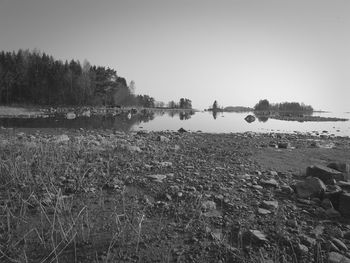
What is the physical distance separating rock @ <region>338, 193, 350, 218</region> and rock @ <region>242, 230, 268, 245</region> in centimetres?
213

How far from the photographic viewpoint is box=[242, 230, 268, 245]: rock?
3150 mm

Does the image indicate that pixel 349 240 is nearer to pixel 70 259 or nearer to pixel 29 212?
pixel 70 259

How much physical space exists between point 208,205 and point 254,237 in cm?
111

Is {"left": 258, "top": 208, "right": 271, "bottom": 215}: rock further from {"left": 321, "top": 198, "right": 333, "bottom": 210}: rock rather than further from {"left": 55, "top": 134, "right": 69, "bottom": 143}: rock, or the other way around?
{"left": 55, "top": 134, "right": 69, "bottom": 143}: rock

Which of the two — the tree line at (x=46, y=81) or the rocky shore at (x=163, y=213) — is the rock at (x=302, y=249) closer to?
the rocky shore at (x=163, y=213)

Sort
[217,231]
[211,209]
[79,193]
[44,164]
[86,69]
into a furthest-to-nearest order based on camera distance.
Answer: [86,69]
[44,164]
[79,193]
[211,209]
[217,231]

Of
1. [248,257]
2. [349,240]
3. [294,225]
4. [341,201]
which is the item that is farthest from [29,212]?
[341,201]

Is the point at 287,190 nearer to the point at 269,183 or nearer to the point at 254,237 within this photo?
the point at 269,183

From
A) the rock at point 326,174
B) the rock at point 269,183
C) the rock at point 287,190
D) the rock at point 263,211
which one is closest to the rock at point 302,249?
the rock at point 263,211

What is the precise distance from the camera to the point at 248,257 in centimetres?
287

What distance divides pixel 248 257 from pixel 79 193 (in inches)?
134

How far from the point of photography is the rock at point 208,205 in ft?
13.3

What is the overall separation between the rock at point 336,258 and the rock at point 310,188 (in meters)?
2.14

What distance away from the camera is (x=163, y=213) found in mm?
3893
